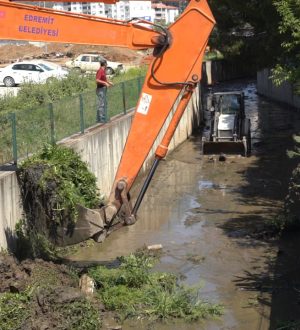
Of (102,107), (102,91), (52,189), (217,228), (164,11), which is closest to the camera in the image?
(52,189)

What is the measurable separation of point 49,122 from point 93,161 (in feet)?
6.26

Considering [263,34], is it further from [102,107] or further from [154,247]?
[154,247]

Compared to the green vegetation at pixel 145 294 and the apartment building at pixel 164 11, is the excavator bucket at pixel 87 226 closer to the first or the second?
the green vegetation at pixel 145 294

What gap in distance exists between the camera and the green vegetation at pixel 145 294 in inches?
401

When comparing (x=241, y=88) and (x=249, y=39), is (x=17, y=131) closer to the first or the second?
(x=249, y=39)

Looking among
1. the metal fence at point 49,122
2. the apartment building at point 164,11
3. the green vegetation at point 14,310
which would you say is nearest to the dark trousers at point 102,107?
the metal fence at point 49,122

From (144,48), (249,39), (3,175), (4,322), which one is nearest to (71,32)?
(144,48)

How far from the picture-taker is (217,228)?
49.5 ft

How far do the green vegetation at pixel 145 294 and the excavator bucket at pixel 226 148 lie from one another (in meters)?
11.6

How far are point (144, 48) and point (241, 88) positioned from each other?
38.6 meters

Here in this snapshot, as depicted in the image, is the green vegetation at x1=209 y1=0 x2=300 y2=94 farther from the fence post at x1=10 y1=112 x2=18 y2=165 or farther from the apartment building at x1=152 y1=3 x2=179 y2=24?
the apartment building at x1=152 y1=3 x2=179 y2=24

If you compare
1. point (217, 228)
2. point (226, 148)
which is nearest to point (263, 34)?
Answer: point (226, 148)

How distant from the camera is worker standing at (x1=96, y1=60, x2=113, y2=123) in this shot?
57.2ft

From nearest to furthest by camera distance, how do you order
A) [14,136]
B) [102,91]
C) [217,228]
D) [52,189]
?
[52,189], [14,136], [217,228], [102,91]
